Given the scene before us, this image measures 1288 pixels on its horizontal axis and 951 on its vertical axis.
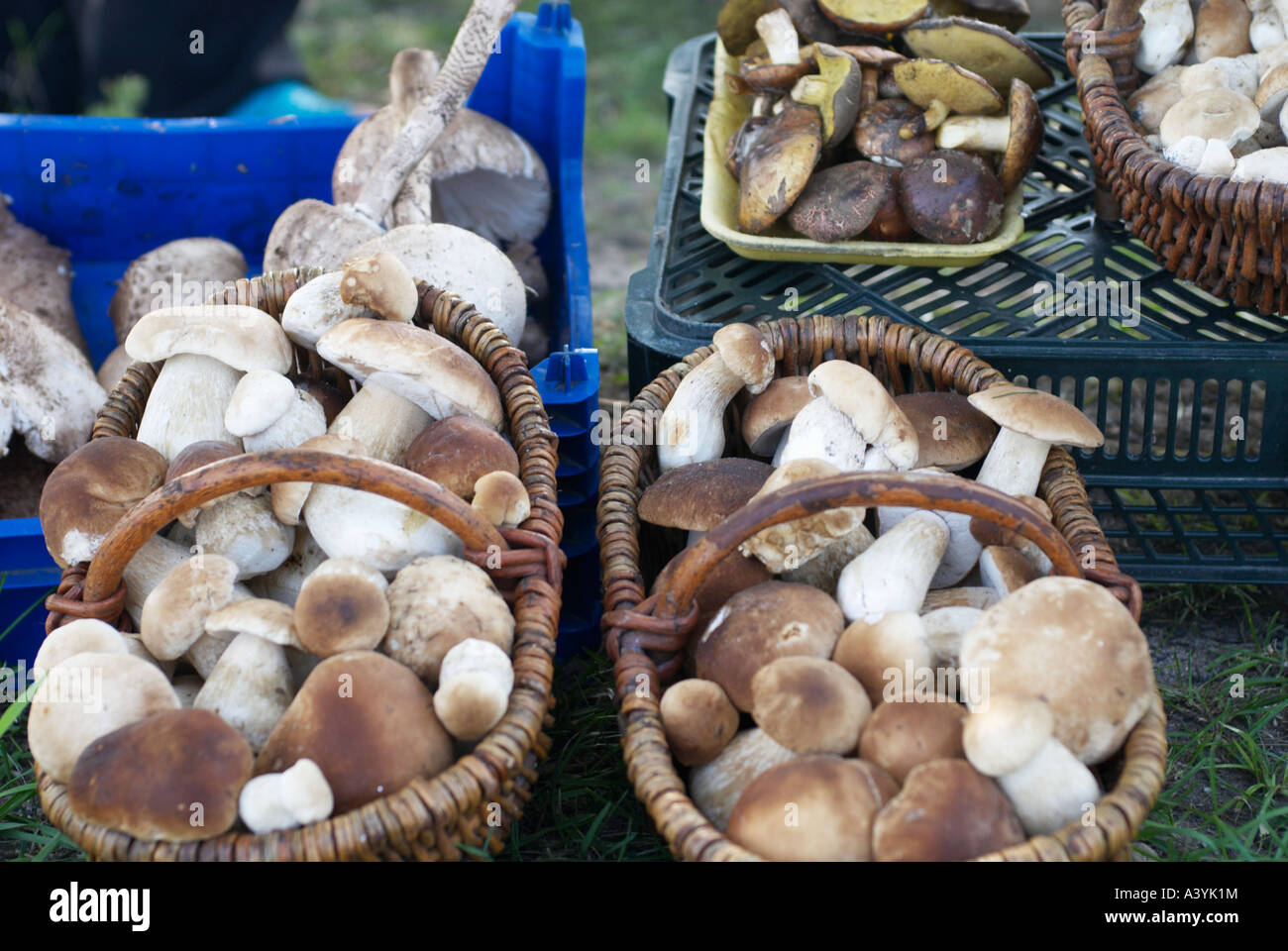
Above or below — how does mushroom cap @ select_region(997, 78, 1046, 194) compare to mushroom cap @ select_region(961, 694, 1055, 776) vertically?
above

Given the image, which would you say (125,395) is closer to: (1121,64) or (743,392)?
(743,392)

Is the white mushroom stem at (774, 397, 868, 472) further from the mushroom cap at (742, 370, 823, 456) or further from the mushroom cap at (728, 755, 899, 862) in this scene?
the mushroom cap at (728, 755, 899, 862)

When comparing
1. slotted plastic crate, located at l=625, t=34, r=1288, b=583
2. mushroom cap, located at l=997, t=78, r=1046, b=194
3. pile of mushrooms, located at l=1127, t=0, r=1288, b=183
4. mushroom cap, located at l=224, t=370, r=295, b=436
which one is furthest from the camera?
mushroom cap, located at l=997, t=78, r=1046, b=194

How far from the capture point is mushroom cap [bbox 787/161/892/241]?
6.75 feet

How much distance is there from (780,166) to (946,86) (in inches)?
15.0

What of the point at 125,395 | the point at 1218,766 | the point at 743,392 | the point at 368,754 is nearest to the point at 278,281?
the point at 125,395

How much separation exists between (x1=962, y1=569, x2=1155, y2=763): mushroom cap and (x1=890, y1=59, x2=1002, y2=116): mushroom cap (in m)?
1.21

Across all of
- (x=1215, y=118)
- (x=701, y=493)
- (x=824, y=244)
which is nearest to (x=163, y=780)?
(x=701, y=493)

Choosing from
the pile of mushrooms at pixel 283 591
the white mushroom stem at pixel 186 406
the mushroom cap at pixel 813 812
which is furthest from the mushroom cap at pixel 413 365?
the mushroom cap at pixel 813 812

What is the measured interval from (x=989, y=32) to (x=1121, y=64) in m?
0.26

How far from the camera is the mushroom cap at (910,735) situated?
1.23 meters

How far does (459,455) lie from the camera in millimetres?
1538

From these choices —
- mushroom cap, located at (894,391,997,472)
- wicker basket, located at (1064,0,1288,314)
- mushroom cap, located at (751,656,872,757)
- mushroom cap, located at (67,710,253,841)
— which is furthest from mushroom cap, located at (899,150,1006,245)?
mushroom cap, located at (67,710,253,841)

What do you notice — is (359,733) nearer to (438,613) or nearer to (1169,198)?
(438,613)
